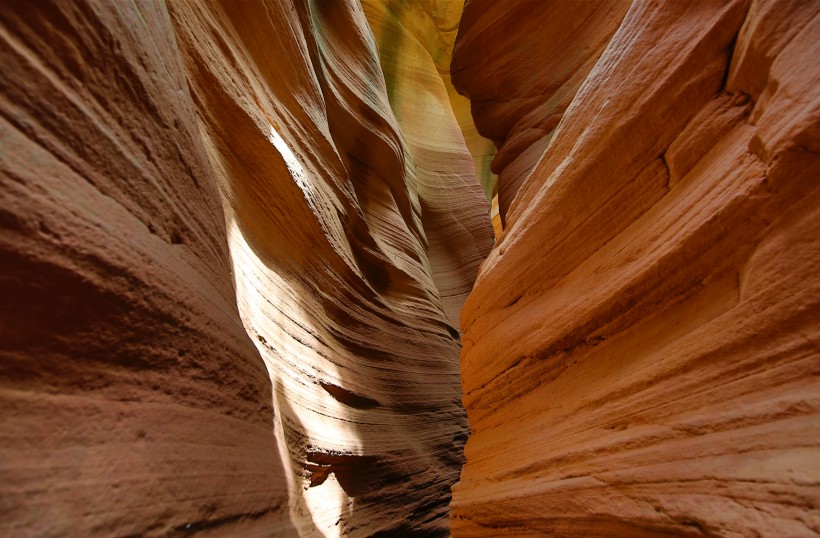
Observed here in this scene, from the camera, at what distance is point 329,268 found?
4.18 m

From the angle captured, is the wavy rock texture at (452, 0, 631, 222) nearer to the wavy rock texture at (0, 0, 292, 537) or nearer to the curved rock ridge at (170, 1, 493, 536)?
the curved rock ridge at (170, 1, 493, 536)

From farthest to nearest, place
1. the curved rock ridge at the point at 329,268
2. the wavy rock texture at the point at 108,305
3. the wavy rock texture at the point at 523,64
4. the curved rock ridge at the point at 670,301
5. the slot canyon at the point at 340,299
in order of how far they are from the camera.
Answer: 1. the wavy rock texture at the point at 523,64
2. the curved rock ridge at the point at 329,268
3. the curved rock ridge at the point at 670,301
4. the slot canyon at the point at 340,299
5. the wavy rock texture at the point at 108,305

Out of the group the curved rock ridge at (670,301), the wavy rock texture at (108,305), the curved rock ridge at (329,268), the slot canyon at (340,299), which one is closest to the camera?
the wavy rock texture at (108,305)

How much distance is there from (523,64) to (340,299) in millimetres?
5690

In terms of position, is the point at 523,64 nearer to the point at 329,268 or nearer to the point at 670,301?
the point at 329,268

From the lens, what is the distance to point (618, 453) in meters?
1.96

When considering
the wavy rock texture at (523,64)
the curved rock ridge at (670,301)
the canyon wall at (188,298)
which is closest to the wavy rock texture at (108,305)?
the canyon wall at (188,298)

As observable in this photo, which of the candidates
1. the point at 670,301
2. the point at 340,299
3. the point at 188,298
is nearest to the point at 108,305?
the point at 188,298

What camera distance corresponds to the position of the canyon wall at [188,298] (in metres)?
1.20

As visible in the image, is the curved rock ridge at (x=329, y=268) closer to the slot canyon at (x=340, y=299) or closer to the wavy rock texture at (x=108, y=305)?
the slot canyon at (x=340, y=299)

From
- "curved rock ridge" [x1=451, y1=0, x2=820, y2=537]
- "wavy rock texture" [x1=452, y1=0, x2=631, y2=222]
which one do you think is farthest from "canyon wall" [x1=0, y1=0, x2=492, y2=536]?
"wavy rock texture" [x1=452, y1=0, x2=631, y2=222]

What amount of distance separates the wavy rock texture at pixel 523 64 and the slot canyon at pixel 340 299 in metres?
4.11

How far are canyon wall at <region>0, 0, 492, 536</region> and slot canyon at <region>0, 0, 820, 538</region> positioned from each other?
0.01 m

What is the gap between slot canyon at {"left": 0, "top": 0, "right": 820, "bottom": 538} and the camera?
1267mm
